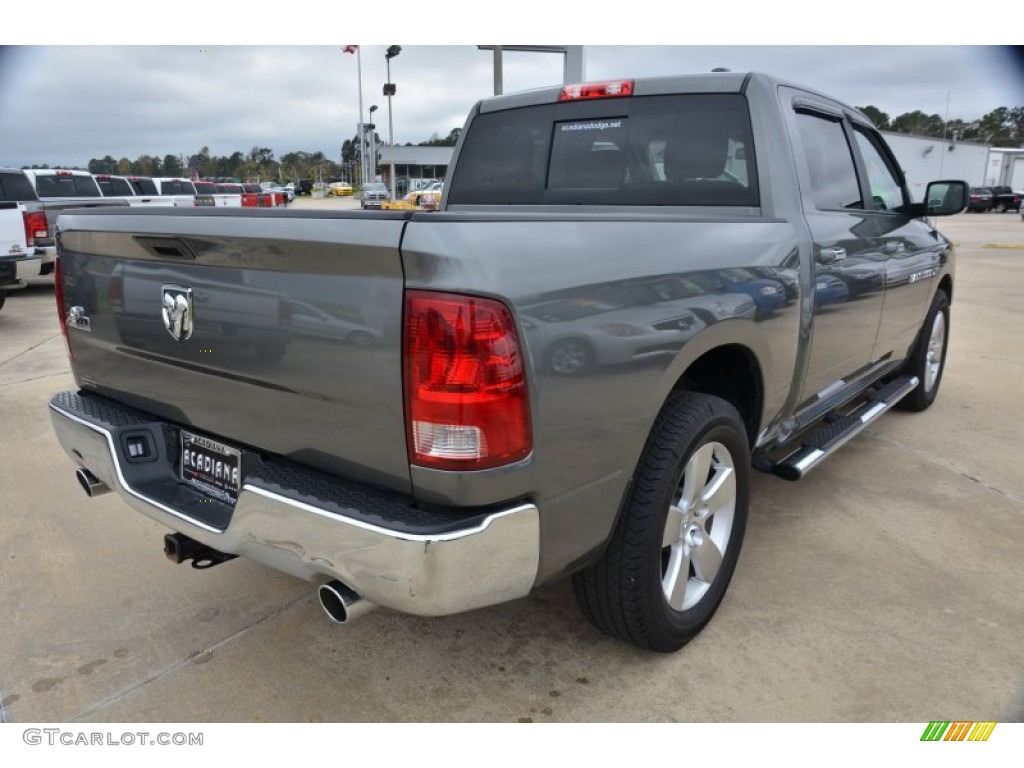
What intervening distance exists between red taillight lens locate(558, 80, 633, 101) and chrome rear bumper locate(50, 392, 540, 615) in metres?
2.26

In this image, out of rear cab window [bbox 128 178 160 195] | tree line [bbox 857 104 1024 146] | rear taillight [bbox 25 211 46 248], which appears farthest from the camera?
tree line [bbox 857 104 1024 146]

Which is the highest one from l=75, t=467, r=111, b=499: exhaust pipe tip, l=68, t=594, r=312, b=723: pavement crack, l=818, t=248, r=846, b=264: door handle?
l=818, t=248, r=846, b=264: door handle

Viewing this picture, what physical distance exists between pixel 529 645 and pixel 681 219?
4.96 ft

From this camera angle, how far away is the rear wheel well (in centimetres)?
268

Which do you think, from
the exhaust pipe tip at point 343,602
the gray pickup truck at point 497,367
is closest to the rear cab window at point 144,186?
the gray pickup truck at point 497,367

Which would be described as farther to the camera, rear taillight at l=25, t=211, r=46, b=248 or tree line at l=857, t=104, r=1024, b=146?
tree line at l=857, t=104, r=1024, b=146

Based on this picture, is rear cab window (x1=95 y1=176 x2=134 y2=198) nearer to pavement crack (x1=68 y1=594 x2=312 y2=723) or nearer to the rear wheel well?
pavement crack (x1=68 y1=594 x2=312 y2=723)

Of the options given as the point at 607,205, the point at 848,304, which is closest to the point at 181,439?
the point at 607,205

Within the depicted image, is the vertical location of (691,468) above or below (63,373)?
above

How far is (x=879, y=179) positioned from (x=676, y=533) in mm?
2835

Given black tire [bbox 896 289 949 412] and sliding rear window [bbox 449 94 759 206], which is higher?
sliding rear window [bbox 449 94 759 206]

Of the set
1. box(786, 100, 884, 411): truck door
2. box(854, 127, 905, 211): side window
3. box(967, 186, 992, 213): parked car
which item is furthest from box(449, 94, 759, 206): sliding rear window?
box(967, 186, 992, 213): parked car

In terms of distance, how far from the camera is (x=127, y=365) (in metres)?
2.49
